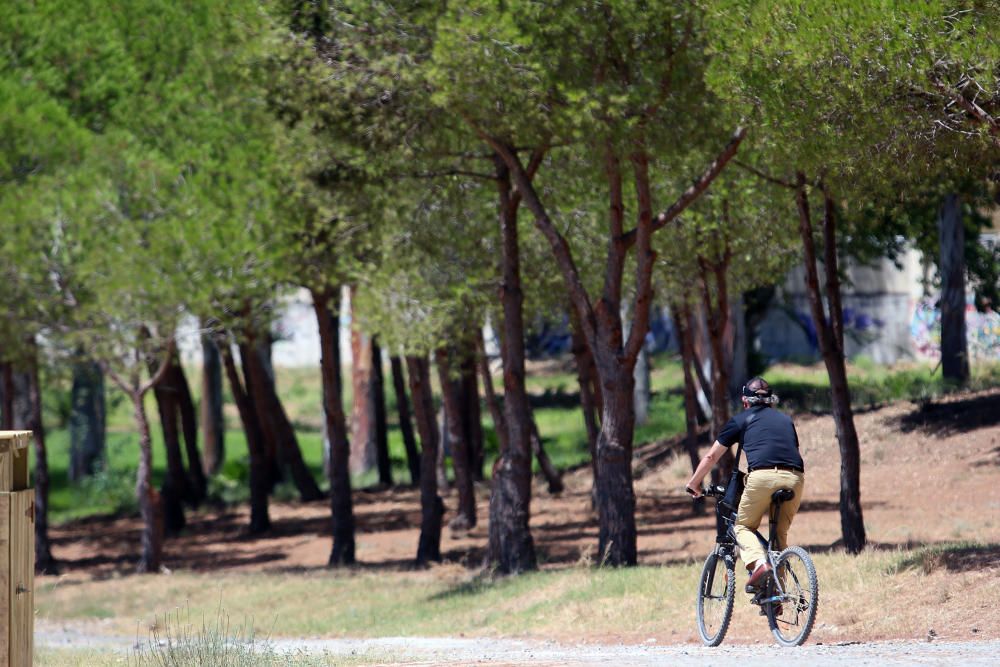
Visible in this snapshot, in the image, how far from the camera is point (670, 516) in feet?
80.8

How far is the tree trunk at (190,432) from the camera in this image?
31697 mm

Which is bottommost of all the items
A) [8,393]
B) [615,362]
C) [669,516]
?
[669,516]

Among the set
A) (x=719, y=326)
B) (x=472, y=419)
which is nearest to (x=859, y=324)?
(x=472, y=419)

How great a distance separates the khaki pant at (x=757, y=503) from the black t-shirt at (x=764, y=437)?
3.1 inches

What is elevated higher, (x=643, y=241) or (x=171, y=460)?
(x=643, y=241)

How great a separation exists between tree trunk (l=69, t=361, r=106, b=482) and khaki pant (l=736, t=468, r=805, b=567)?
86.7 ft

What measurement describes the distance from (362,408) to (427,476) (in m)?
13.3

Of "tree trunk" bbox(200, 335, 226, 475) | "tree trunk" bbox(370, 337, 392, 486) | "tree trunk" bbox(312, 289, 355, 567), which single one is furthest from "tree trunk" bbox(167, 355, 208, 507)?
"tree trunk" bbox(312, 289, 355, 567)

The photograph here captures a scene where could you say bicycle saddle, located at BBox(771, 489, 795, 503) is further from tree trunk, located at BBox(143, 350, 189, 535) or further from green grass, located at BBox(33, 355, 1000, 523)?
tree trunk, located at BBox(143, 350, 189, 535)

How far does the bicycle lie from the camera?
9.77 m

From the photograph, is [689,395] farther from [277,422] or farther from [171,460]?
[171,460]

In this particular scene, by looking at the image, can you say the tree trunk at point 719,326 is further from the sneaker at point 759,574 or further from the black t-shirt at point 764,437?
the sneaker at point 759,574

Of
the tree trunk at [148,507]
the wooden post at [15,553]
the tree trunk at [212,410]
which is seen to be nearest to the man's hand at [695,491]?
the wooden post at [15,553]

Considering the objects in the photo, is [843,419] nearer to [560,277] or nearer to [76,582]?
[560,277]
